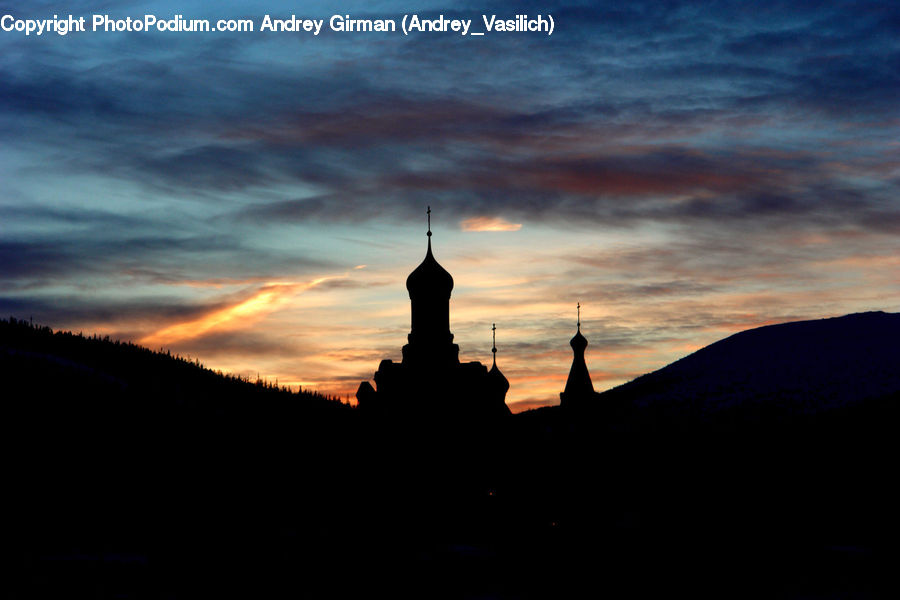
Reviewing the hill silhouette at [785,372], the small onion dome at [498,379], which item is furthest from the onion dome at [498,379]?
the hill silhouette at [785,372]

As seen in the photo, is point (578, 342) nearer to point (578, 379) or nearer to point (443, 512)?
point (578, 379)

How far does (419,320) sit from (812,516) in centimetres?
2171

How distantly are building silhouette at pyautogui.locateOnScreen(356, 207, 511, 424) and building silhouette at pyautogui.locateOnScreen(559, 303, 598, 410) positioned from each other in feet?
34.7

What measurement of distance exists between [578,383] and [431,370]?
14.0 m

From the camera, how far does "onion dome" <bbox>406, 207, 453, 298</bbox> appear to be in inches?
2151

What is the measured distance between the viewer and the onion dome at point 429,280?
179 ft

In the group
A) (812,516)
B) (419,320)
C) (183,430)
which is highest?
(419,320)

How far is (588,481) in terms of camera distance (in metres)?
58.5

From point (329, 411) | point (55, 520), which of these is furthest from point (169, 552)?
point (329, 411)

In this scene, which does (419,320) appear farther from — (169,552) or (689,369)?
(689,369)

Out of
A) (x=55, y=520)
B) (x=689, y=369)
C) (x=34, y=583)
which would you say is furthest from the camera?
(x=689, y=369)

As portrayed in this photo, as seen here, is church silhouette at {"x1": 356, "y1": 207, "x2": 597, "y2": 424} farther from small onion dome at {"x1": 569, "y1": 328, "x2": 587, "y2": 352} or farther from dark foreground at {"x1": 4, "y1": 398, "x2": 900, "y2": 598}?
small onion dome at {"x1": 569, "y1": 328, "x2": 587, "y2": 352}

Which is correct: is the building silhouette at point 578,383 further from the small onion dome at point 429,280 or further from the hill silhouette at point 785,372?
the hill silhouette at point 785,372

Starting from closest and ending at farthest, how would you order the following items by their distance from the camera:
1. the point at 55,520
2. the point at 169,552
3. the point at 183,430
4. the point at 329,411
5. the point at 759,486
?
the point at 169,552 → the point at 55,520 → the point at 183,430 → the point at 759,486 → the point at 329,411
